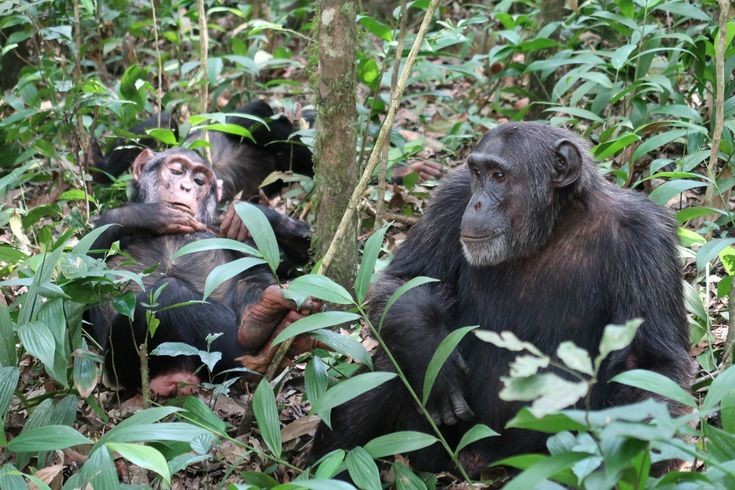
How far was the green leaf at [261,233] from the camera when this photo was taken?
15.8 feet

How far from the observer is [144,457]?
12.7ft

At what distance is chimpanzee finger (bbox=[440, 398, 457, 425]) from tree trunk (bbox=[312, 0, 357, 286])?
1.46 meters

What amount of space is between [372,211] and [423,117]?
2.53 meters

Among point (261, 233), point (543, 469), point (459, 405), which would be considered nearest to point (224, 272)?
point (261, 233)

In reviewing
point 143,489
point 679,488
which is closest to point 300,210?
point 143,489

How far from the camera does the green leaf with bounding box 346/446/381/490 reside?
4.12m

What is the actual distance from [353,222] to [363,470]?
224 centimetres

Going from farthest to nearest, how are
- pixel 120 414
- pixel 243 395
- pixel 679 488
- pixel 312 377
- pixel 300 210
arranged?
pixel 300 210
pixel 243 395
pixel 120 414
pixel 312 377
pixel 679 488

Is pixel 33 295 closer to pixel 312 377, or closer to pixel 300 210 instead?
pixel 312 377

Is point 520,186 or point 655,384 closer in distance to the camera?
point 655,384

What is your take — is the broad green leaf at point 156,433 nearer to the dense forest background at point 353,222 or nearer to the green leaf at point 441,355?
the dense forest background at point 353,222

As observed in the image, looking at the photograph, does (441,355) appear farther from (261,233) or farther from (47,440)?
(47,440)

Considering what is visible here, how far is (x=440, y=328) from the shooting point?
4.98 m

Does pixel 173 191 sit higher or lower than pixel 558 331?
lower
